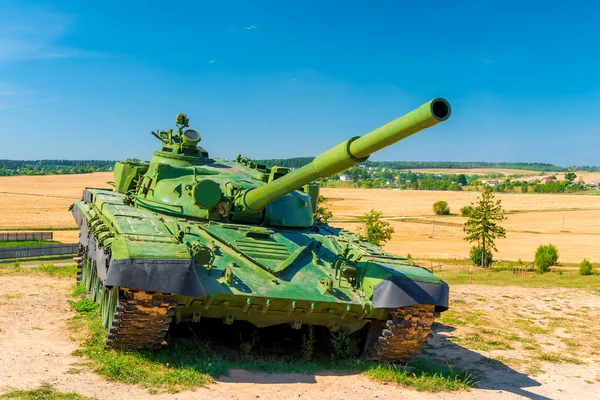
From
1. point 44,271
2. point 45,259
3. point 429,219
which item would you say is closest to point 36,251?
point 45,259

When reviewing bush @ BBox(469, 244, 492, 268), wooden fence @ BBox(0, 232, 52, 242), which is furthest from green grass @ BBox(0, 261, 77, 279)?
bush @ BBox(469, 244, 492, 268)

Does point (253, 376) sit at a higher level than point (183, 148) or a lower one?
lower

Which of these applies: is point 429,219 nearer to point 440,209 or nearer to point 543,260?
point 440,209

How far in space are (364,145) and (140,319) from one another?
4055 mm

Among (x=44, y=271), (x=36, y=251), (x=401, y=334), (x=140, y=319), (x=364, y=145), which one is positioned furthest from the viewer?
(x=36, y=251)

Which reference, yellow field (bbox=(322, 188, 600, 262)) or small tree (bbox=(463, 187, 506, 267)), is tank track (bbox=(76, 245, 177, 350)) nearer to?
small tree (bbox=(463, 187, 506, 267))

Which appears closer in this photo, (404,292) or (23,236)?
(404,292)

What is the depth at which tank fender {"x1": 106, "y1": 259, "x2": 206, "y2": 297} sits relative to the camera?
8.87 meters

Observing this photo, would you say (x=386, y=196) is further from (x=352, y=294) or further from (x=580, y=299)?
(x=352, y=294)

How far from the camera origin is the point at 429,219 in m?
76.6

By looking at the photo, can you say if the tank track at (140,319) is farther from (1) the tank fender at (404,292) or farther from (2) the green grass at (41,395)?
(1) the tank fender at (404,292)

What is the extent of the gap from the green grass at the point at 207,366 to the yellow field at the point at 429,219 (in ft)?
109

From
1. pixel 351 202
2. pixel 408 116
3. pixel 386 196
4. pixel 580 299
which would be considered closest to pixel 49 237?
pixel 580 299

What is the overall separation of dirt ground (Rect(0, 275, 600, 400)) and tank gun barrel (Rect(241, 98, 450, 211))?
3070mm
